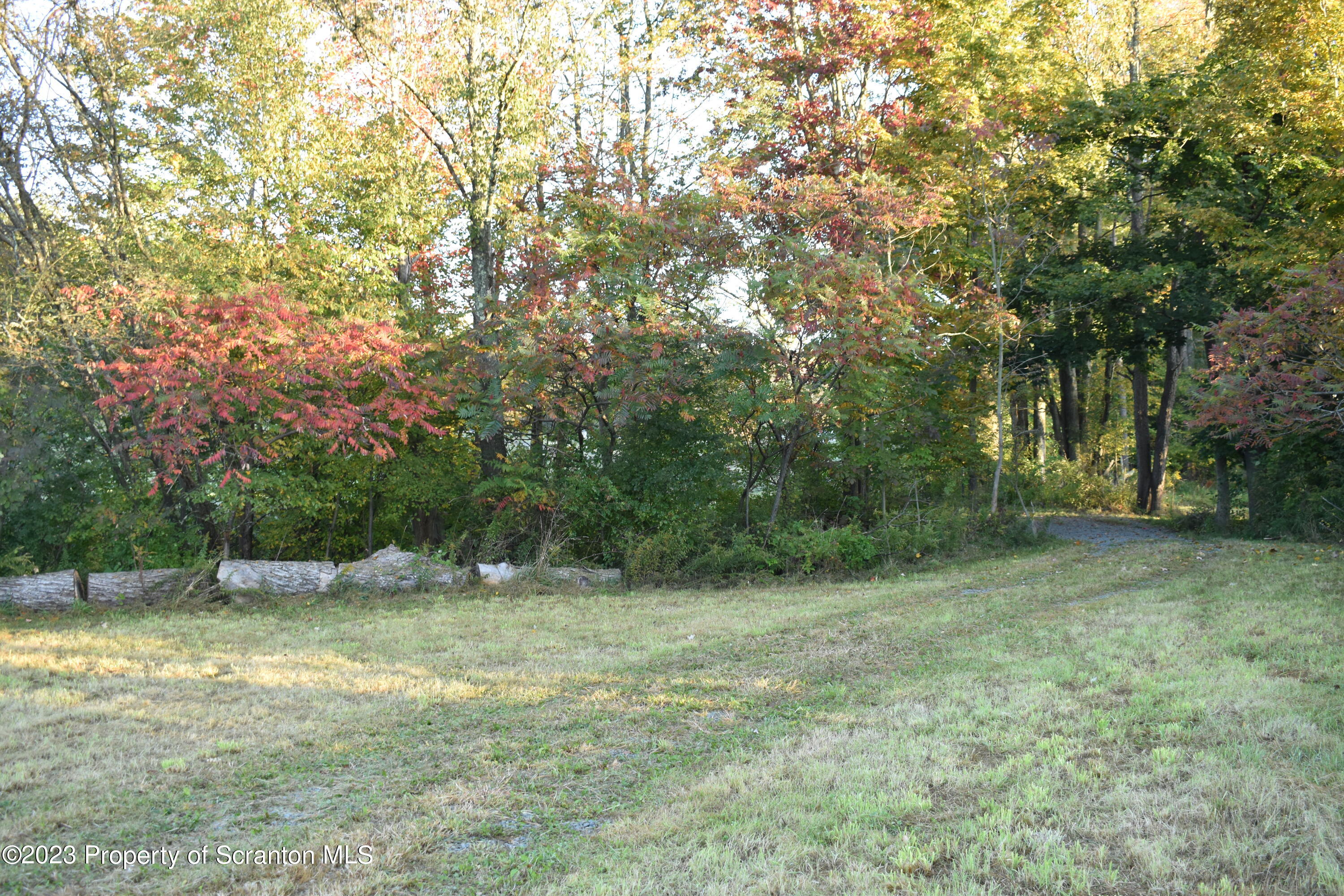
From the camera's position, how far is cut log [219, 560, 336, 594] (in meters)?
10.2

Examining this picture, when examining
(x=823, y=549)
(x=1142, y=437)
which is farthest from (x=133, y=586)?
(x=1142, y=437)

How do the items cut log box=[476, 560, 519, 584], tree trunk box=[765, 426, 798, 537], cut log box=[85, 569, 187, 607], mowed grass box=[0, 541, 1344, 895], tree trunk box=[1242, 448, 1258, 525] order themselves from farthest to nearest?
tree trunk box=[1242, 448, 1258, 525] → tree trunk box=[765, 426, 798, 537] → cut log box=[476, 560, 519, 584] → cut log box=[85, 569, 187, 607] → mowed grass box=[0, 541, 1344, 895]

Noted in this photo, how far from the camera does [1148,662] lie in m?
5.79

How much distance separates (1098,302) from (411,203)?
1234 cm

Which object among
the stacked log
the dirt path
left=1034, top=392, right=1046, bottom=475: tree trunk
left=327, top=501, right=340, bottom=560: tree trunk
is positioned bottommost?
the stacked log

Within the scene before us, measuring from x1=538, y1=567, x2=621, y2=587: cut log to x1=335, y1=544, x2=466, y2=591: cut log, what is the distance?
3.68 ft

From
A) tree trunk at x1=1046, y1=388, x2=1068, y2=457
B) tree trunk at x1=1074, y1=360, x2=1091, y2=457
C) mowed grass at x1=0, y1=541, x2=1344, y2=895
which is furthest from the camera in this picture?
tree trunk at x1=1046, y1=388, x2=1068, y2=457

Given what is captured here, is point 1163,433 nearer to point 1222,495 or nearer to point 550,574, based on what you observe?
point 1222,495

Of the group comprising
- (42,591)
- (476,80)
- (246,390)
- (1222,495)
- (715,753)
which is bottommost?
(715,753)

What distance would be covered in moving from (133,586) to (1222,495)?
1697cm

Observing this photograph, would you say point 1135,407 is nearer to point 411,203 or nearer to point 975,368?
point 975,368

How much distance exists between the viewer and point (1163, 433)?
1889cm

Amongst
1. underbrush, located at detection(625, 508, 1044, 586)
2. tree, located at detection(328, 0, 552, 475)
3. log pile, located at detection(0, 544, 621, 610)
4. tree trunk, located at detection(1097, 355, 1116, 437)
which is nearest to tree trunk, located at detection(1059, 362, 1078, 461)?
tree trunk, located at detection(1097, 355, 1116, 437)

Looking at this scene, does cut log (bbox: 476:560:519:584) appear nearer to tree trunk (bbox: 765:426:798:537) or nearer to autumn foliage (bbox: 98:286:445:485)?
autumn foliage (bbox: 98:286:445:485)
